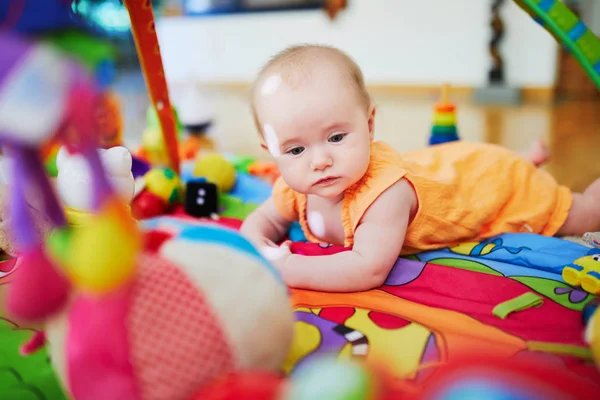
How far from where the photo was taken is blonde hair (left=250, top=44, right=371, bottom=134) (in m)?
0.77

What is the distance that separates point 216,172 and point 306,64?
0.59 m

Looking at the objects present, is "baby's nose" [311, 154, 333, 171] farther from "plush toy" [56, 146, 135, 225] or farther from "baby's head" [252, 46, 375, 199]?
"plush toy" [56, 146, 135, 225]

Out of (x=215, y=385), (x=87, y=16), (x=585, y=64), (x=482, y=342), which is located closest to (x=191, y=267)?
(x=215, y=385)

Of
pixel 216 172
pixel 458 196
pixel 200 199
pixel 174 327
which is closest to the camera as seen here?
pixel 174 327

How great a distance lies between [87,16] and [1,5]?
0.08m

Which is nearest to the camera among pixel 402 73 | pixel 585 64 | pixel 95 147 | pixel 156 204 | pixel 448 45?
pixel 95 147

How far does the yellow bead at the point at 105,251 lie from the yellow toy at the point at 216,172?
0.90m

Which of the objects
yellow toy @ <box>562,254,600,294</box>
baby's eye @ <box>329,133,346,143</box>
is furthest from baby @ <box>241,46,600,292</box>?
yellow toy @ <box>562,254,600,294</box>

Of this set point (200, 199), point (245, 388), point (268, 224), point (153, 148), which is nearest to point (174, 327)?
point (245, 388)

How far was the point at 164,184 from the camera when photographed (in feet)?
3.84

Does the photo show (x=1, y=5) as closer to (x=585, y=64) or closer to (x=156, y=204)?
(x=156, y=204)

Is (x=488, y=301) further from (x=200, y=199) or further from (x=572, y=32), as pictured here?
(x=200, y=199)

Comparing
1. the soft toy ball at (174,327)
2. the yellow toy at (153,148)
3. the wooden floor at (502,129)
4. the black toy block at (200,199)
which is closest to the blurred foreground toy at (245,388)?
the soft toy ball at (174,327)

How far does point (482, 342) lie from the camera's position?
63 cm
